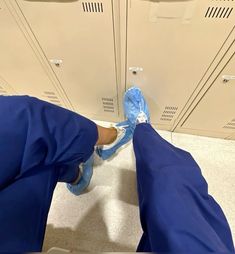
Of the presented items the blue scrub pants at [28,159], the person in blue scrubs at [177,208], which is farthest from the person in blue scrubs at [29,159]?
the person in blue scrubs at [177,208]

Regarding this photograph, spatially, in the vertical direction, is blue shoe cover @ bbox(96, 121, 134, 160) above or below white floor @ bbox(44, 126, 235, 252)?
above

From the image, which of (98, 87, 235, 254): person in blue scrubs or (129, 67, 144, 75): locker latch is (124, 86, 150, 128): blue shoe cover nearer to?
(129, 67, 144, 75): locker latch

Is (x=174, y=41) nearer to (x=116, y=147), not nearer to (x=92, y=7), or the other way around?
(x=92, y=7)

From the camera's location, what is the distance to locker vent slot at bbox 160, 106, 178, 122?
1144 millimetres

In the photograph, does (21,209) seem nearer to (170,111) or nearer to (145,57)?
(145,57)

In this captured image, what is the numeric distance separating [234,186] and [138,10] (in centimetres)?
115

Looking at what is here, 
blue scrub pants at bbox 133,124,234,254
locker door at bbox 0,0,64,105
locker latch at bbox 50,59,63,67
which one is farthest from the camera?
locker latch at bbox 50,59,63,67

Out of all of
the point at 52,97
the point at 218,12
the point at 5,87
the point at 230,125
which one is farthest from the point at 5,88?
the point at 230,125

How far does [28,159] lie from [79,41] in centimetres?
56

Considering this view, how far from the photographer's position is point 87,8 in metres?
0.69

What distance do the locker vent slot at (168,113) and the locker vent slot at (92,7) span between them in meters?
0.67

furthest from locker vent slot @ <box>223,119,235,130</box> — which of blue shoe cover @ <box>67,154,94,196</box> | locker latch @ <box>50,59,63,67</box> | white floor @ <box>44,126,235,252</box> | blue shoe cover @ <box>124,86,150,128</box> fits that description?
locker latch @ <box>50,59,63,67</box>

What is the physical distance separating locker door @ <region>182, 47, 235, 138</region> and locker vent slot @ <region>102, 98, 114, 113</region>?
506mm

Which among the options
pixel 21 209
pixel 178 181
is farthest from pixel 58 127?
pixel 178 181
